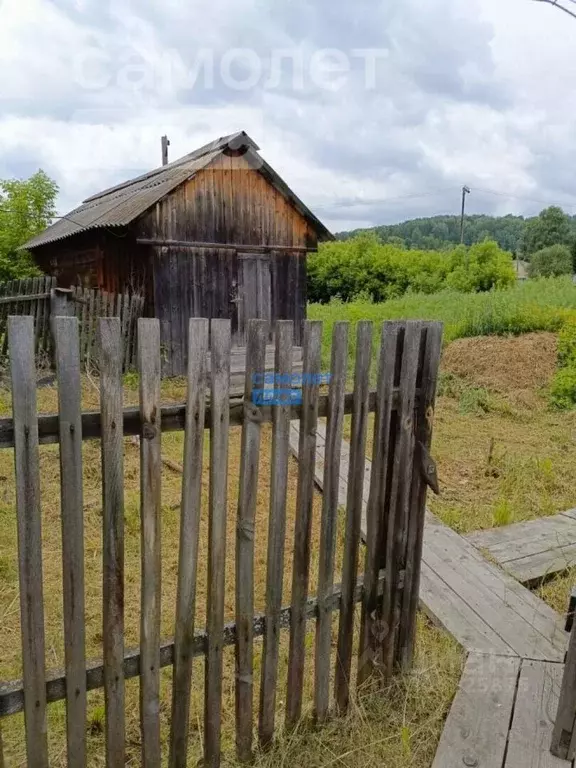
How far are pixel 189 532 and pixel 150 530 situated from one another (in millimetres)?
129

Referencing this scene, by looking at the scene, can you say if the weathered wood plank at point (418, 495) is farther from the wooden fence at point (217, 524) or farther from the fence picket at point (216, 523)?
the fence picket at point (216, 523)

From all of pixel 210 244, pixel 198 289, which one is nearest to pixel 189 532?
pixel 198 289

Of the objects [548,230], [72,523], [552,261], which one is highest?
[548,230]

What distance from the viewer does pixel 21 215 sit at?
18.9m

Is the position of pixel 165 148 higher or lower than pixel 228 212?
higher

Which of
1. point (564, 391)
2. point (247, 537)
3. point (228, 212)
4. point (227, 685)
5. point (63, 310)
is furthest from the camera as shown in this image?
point (228, 212)

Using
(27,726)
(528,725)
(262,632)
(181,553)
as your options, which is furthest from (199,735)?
(528,725)

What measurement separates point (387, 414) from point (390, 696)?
132 centimetres

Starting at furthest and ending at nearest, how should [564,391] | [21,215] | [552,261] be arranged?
[552,261] → [21,215] → [564,391]

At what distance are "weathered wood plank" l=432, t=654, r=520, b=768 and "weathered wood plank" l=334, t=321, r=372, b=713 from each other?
0.46m

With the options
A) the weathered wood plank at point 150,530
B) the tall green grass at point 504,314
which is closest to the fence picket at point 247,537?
the weathered wood plank at point 150,530

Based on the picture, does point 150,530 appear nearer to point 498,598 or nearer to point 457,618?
point 457,618

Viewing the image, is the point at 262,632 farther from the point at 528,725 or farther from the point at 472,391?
the point at 472,391

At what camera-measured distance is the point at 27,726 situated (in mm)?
1576
